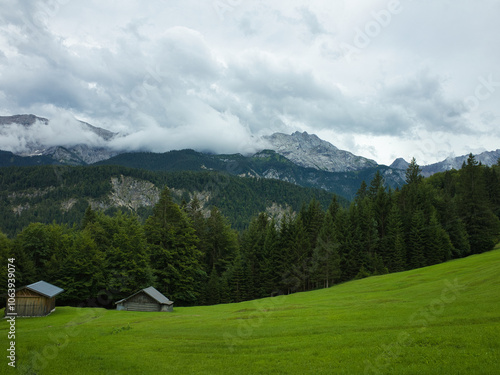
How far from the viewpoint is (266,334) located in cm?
2531

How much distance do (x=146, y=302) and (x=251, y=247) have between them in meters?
34.2

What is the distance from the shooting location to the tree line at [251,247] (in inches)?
2527

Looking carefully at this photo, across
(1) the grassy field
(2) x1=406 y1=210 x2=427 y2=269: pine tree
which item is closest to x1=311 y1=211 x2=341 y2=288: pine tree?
(2) x1=406 y1=210 x2=427 y2=269: pine tree

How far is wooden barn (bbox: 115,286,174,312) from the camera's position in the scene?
180ft

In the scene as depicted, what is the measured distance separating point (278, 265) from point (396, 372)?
65315 mm

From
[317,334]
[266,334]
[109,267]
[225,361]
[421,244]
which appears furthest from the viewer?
[421,244]

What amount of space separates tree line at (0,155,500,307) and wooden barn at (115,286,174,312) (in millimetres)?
6495

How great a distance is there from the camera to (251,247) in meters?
84.8

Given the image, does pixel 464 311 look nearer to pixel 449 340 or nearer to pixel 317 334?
pixel 449 340

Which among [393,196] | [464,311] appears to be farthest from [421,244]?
[464,311]

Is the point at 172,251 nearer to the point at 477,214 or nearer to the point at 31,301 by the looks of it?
the point at 31,301

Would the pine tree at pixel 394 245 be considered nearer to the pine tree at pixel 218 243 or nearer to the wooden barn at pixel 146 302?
the pine tree at pixel 218 243

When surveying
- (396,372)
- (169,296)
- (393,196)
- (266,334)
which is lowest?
(169,296)

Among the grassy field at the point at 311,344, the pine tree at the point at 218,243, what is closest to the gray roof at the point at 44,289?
the grassy field at the point at 311,344
